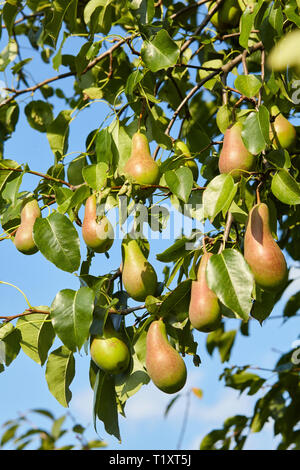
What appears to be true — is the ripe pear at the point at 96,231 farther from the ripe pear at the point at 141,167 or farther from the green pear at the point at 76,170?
the green pear at the point at 76,170

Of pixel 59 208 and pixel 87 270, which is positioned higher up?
pixel 59 208

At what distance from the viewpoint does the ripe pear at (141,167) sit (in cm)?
114

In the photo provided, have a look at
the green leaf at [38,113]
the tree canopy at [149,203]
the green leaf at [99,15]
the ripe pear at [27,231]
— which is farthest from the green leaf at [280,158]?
the green leaf at [38,113]

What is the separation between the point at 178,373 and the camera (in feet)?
3.45

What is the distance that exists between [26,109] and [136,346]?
1214 millimetres

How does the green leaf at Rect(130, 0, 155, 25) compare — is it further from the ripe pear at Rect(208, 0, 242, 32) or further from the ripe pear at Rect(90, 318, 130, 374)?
the ripe pear at Rect(90, 318, 130, 374)

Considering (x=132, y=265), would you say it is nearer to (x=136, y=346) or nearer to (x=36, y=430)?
(x=136, y=346)

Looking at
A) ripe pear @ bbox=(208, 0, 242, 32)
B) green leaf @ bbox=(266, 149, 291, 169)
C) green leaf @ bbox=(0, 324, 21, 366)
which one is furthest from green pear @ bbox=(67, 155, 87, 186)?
ripe pear @ bbox=(208, 0, 242, 32)

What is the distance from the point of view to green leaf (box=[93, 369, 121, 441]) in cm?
121

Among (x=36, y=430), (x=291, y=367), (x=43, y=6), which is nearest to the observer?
(x=291, y=367)

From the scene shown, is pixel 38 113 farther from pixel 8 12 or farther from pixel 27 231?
pixel 27 231

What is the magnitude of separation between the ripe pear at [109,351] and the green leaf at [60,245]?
0.14m

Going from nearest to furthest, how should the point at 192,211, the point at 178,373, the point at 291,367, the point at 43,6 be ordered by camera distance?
the point at 178,373, the point at 192,211, the point at 291,367, the point at 43,6
